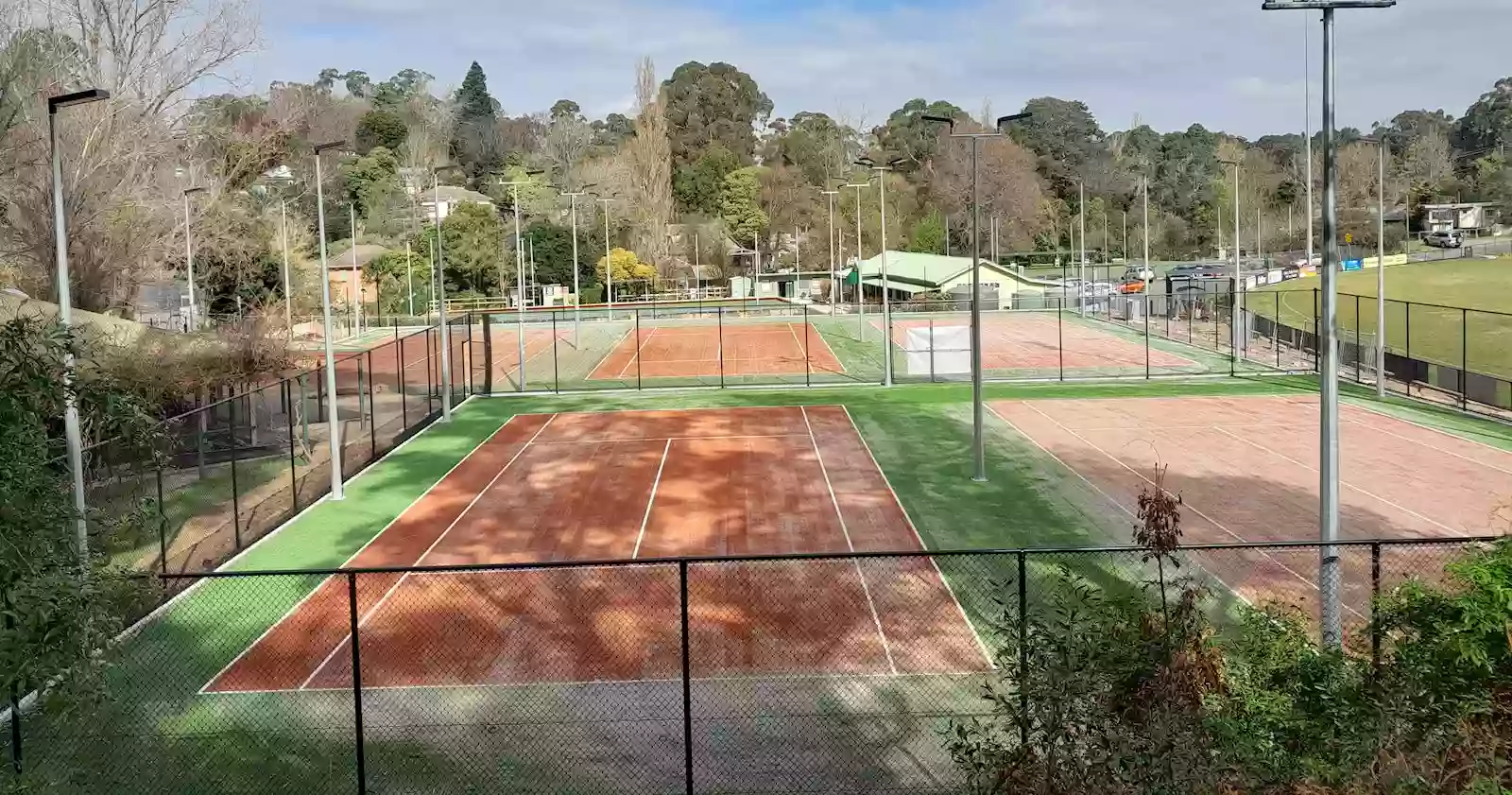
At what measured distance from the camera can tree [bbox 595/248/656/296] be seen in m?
102

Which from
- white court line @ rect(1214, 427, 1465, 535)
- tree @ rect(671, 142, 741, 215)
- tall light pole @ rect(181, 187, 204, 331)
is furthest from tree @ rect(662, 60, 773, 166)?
white court line @ rect(1214, 427, 1465, 535)

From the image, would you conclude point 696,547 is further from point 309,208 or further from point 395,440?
point 309,208

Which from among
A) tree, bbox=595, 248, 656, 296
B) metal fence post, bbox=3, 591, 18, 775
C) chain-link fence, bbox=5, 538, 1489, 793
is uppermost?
tree, bbox=595, 248, 656, 296

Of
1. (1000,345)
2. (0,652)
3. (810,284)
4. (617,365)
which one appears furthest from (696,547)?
(810,284)

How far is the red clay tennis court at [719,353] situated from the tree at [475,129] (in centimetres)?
8581

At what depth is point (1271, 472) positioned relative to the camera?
26.1m

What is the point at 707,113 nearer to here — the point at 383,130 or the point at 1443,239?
the point at 383,130

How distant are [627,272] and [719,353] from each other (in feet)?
169

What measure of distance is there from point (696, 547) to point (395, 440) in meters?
14.2

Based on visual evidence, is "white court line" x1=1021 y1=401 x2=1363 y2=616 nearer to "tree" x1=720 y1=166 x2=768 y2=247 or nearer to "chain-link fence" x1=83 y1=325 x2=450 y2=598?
"chain-link fence" x1=83 y1=325 x2=450 y2=598

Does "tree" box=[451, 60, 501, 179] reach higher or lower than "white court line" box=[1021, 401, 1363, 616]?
higher

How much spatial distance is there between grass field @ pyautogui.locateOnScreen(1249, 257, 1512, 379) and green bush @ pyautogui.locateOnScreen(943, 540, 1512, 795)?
32.3 metres

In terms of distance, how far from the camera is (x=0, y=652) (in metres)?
6.37

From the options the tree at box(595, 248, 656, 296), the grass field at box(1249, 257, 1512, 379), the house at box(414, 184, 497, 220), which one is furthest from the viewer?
the house at box(414, 184, 497, 220)
